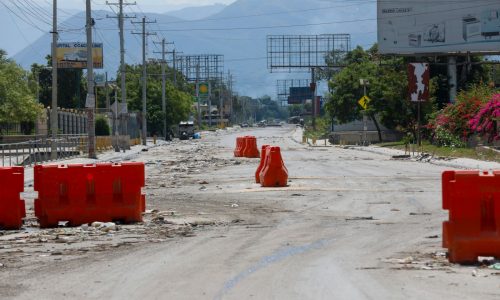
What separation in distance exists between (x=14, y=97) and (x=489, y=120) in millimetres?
39305

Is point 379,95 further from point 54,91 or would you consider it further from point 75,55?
point 75,55

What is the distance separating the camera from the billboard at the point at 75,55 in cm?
11888

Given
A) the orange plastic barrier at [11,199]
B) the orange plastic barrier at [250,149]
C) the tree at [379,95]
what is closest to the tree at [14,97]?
the tree at [379,95]

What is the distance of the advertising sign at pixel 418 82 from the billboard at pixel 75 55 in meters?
71.3

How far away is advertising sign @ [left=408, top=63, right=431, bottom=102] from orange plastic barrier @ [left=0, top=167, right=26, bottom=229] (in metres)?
39.2

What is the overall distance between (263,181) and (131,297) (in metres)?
15.7

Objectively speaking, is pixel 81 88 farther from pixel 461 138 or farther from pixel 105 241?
pixel 105 241

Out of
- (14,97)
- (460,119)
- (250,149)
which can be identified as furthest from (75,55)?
(460,119)

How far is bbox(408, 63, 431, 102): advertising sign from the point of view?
52.4 m

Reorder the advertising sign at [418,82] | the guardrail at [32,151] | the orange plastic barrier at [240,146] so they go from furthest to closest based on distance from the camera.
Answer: the advertising sign at [418,82] < the orange plastic barrier at [240,146] < the guardrail at [32,151]

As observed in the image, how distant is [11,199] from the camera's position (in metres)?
15.1

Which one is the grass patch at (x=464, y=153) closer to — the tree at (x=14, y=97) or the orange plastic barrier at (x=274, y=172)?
the orange plastic barrier at (x=274, y=172)

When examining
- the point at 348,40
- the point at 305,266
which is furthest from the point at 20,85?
the point at 305,266

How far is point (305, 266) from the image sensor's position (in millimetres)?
10766
